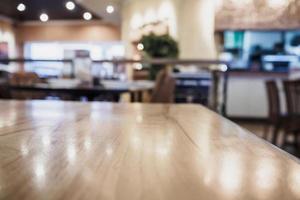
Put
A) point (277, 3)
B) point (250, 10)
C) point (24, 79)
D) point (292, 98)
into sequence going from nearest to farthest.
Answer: point (292, 98) → point (24, 79) → point (277, 3) → point (250, 10)

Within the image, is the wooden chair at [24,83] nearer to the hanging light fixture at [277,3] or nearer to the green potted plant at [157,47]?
the green potted plant at [157,47]

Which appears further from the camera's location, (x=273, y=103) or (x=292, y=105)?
(x=273, y=103)

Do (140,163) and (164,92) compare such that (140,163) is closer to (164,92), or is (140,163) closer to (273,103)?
(164,92)

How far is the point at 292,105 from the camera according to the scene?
3611 millimetres

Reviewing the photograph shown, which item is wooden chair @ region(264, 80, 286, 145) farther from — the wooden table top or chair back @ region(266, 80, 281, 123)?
the wooden table top

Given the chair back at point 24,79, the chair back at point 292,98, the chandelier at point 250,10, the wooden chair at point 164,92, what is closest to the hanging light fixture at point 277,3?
the chandelier at point 250,10

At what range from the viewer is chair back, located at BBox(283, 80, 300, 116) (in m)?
3.56

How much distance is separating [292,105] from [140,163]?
3.41 m

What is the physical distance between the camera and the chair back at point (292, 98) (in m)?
3.56

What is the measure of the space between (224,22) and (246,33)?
1.44ft

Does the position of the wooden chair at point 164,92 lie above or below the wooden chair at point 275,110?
above

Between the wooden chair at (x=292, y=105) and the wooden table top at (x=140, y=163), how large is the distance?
2932 millimetres

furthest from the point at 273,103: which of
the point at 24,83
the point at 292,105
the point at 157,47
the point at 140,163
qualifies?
the point at 140,163

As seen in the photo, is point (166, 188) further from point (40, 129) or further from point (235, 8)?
point (235, 8)
